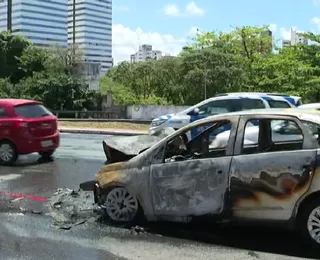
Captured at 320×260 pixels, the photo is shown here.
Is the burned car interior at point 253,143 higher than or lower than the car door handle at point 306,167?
higher

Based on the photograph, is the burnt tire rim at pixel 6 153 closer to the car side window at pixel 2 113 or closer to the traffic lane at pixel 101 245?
the car side window at pixel 2 113

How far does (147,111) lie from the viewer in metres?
38.6

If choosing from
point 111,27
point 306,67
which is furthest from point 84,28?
point 306,67

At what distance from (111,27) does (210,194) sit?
10335 centimetres

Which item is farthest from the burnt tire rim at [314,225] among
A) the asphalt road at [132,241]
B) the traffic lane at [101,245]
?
the traffic lane at [101,245]

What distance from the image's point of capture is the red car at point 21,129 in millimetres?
12586

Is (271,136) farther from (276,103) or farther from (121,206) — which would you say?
(276,103)

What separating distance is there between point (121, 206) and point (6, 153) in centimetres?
661

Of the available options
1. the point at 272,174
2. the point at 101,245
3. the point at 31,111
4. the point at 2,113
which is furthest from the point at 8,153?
the point at 272,174

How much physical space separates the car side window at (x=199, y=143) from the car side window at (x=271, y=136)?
31cm

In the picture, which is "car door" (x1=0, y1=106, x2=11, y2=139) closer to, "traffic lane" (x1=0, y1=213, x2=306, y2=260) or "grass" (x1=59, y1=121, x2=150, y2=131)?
"traffic lane" (x1=0, y1=213, x2=306, y2=260)

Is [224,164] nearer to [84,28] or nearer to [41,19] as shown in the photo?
[41,19]

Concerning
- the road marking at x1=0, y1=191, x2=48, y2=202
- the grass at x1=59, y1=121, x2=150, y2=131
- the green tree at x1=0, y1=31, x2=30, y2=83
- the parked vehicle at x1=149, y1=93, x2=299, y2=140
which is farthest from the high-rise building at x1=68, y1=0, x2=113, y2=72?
the road marking at x1=0, y1=191, x2=48, y2=202

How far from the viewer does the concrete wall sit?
124 feet
